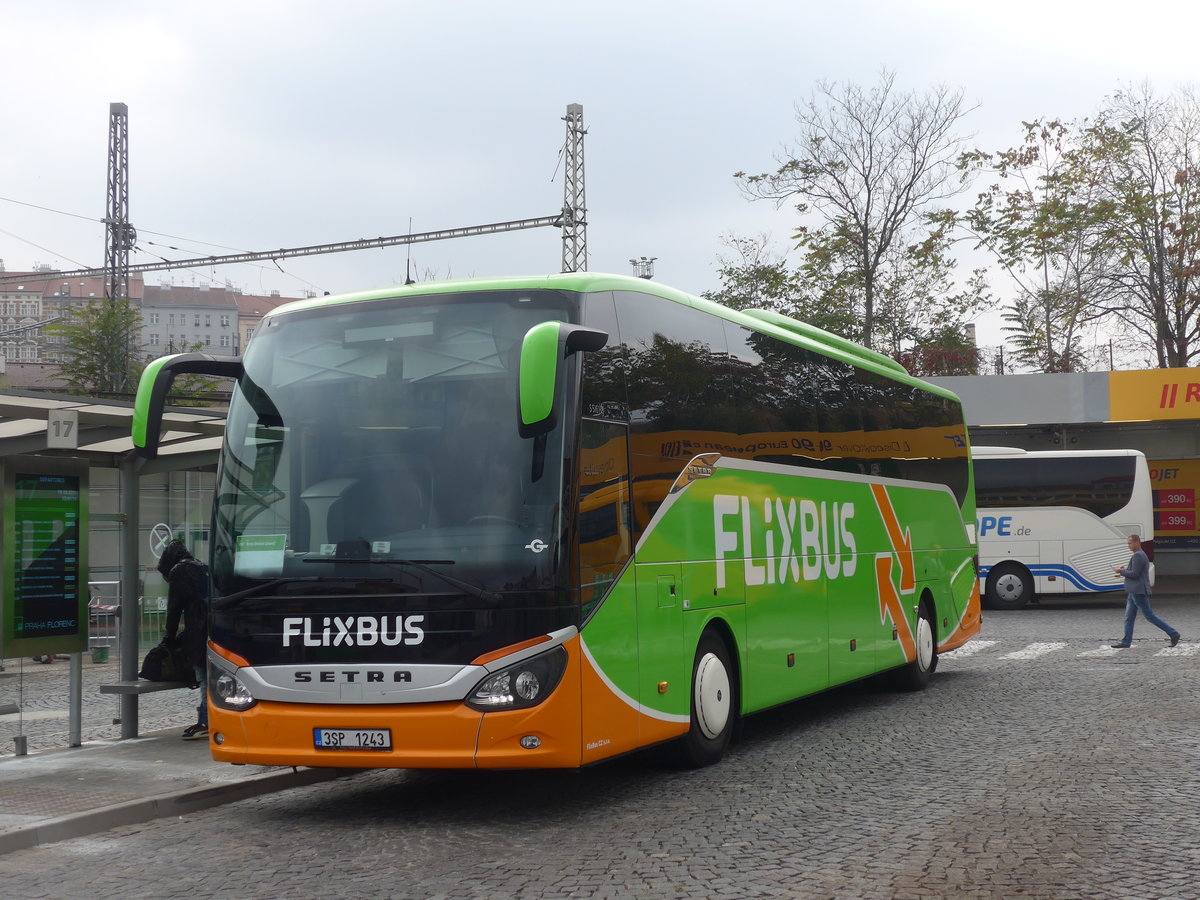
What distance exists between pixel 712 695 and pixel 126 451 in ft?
17.1

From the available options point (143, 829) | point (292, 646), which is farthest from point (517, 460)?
point (143, 829)

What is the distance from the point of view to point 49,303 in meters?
152

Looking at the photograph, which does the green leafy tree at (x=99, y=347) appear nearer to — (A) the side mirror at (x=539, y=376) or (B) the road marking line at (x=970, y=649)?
(B) the road marking line at (x=970, y=649)

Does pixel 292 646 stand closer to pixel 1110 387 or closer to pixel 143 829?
pixel 143 829

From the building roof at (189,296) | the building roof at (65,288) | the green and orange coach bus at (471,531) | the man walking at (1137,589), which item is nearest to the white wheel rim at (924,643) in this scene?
the green and orange coach bus at (471,531)

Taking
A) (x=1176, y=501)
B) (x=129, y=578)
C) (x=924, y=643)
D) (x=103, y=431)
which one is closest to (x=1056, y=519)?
(x=1176, y=501)

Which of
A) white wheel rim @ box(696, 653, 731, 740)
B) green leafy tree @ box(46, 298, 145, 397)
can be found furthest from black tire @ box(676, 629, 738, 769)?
green leafy tree @ box(46, 298, 145, 397)

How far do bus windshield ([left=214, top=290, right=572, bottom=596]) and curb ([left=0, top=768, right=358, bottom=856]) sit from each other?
139cm

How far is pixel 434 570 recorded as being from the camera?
26.0 ft

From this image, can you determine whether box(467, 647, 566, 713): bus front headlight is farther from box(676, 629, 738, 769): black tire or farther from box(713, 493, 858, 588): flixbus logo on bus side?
box(713, 493, 858, 588): flixbus logo on bus side

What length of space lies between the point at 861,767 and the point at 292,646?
4.26 meters

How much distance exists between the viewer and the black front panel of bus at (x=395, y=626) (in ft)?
25.8

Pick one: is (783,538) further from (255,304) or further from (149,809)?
(255,304)

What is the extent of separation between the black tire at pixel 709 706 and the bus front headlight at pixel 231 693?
3.06 meters
